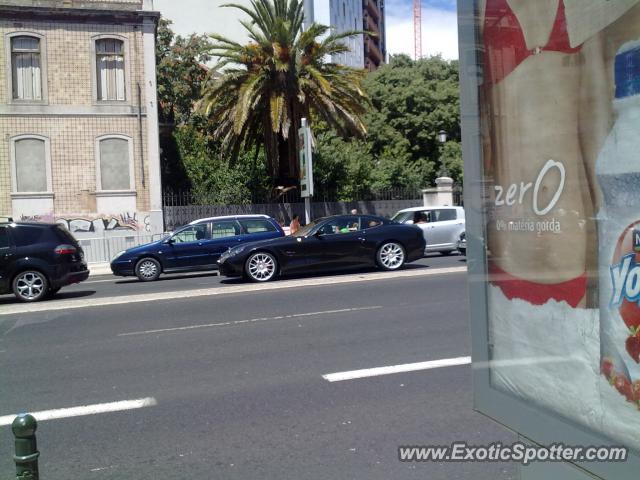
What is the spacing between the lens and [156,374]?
6.88 meters

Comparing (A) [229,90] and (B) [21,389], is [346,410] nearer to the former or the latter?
(B) [21,389]

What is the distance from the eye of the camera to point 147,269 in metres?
16.5

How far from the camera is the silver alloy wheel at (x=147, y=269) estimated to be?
16.5 meters

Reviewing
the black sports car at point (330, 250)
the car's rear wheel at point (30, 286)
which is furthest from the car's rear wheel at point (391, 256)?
the car's rear wheel at point (30, 286)

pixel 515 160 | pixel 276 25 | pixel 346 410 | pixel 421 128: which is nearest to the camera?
pixel 515 160

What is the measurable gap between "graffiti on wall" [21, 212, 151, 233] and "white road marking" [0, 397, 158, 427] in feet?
63.4

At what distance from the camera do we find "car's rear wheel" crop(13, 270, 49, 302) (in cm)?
1296

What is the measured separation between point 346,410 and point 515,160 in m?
3.46

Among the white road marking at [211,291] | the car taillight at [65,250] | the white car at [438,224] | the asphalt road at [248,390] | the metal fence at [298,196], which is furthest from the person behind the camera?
the metal fence at [298,196]

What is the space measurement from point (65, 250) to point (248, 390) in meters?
8.61

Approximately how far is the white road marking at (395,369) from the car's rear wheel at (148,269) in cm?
1087

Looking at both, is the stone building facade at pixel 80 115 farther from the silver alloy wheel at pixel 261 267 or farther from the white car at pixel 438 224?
the silver alloy wheel at pixel 261 267

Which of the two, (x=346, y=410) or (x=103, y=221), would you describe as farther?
(x=103, y=221)

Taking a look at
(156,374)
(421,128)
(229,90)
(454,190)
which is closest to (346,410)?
(156,374)
